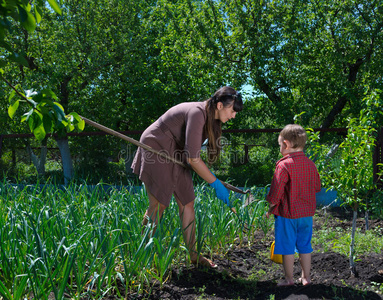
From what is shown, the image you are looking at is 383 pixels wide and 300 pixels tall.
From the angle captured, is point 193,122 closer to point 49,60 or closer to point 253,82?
point 253,82

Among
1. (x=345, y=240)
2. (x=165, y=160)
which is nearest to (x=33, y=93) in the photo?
(x=165, y=160)

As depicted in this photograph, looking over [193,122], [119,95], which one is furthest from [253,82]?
[193,122]

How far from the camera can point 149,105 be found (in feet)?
23.9

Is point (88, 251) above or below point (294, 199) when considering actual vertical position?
below

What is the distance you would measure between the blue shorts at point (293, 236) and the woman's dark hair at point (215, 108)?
64cm

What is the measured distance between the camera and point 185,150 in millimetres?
2457

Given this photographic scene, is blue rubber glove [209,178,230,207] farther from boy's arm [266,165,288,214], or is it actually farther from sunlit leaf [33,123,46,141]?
sunlit leaf [33,123,46,141]

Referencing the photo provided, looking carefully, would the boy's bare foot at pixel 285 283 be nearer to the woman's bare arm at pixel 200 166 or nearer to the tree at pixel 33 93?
the woman's bare arm at pixel 200 166

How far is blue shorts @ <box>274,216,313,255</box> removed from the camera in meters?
2.41

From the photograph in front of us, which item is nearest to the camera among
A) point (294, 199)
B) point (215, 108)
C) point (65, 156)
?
point (294, 199)

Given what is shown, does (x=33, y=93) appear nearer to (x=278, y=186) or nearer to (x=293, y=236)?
(x=278, y=186)

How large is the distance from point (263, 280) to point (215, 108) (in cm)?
121

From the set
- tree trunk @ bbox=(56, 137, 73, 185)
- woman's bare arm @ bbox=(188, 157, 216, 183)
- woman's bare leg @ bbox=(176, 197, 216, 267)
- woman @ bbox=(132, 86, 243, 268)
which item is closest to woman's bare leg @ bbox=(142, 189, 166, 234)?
woman @ bbox=(132, 86, 243, 268)

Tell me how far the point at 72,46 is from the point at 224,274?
19.2 feet
